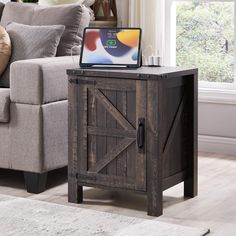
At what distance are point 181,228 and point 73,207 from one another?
62 centimetres

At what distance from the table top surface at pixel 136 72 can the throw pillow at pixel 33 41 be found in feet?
2.00

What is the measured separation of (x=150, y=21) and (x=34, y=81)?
1.52 m

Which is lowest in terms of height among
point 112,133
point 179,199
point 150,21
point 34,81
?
point 179,199

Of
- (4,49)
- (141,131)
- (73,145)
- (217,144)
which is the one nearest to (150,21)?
(217,144)

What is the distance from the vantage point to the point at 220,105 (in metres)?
4.82

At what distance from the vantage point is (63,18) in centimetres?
429

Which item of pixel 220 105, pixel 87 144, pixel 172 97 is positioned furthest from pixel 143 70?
pixel 220 105

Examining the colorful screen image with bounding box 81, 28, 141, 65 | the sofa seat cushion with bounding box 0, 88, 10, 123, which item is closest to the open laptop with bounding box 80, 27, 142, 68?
the colorful screen image with bounding box 81, 28, 141, 65

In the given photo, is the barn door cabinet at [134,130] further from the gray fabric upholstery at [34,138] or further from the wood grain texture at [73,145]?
the gray fabric upholstery at [34,138]

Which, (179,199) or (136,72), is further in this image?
(179,199)

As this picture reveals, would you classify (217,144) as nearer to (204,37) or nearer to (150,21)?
(204,37)

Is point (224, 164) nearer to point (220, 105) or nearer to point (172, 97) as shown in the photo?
point (220, 105)

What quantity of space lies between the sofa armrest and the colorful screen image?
0.82 feet

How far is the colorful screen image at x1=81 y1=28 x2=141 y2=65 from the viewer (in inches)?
139
